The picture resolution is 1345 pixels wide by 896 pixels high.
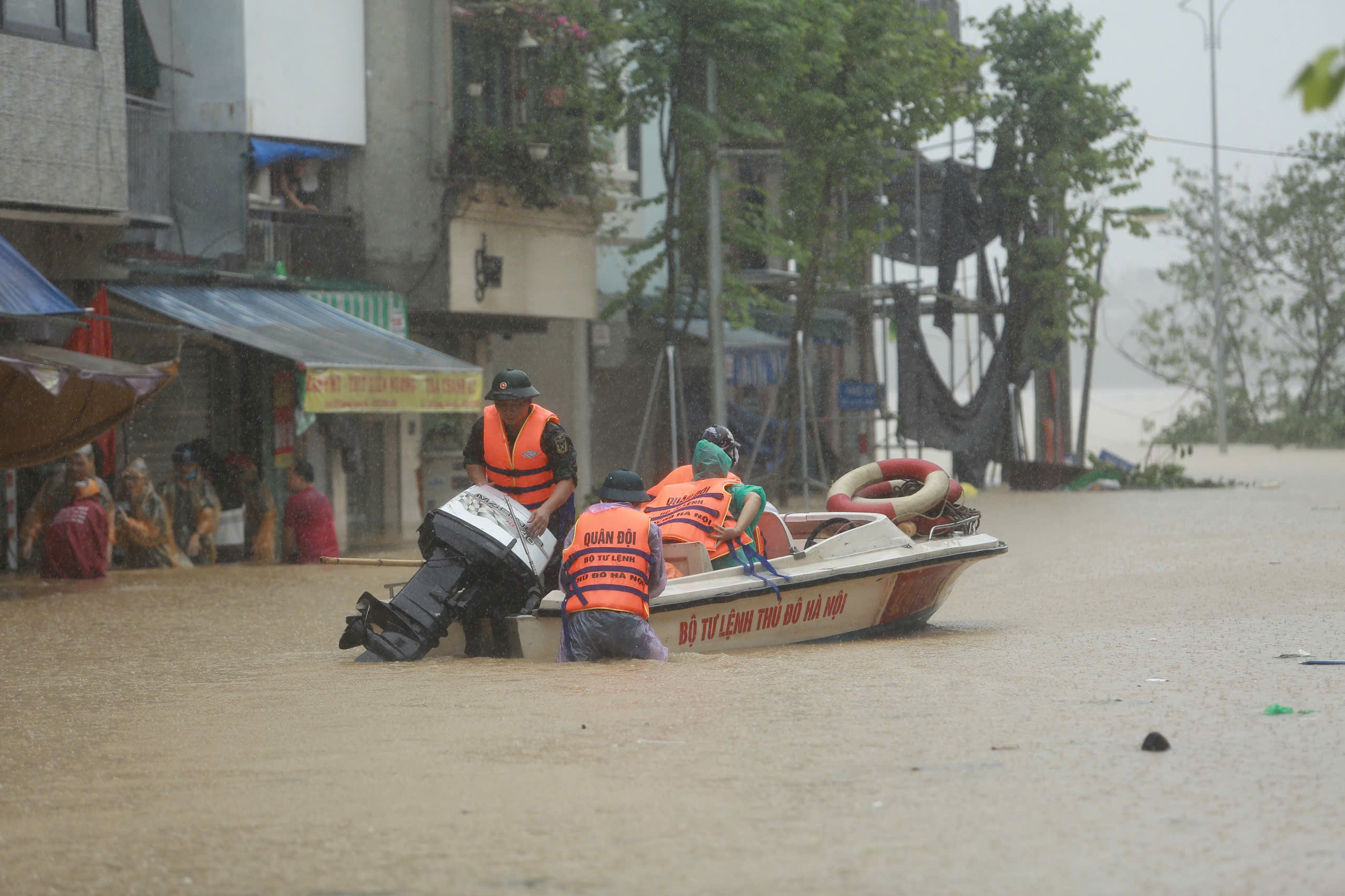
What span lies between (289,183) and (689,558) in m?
12.3

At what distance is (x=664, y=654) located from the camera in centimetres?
881

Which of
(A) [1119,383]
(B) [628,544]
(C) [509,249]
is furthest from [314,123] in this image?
(A) [1119,383]

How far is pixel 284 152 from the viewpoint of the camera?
784 inches

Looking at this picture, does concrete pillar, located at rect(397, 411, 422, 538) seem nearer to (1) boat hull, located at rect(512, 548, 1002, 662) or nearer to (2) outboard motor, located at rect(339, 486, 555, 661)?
(1) boat hull, located at rect(512, 548, 1002, 662)

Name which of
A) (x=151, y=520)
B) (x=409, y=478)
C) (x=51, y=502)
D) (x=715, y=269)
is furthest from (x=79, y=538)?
(x=715, y=269)

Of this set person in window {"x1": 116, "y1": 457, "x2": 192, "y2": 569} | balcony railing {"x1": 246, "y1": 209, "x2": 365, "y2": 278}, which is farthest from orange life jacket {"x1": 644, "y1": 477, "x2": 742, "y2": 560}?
balcony railing {"x1": 246, "y1": 209, "x2": 365, "y2": 278}

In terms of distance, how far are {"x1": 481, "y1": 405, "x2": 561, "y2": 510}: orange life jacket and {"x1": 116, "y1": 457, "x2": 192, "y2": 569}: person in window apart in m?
7.25

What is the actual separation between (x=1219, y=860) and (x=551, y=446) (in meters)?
5.76

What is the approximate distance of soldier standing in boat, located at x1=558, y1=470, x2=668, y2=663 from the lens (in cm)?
866

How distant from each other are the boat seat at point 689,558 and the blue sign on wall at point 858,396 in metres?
16.3

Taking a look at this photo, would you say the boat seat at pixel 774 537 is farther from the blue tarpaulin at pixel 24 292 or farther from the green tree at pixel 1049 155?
the green tree at pixel 1049 155

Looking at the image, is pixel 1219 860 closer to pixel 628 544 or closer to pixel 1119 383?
pixel 628 544

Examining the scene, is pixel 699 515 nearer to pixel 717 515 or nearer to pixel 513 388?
pixel 717 515

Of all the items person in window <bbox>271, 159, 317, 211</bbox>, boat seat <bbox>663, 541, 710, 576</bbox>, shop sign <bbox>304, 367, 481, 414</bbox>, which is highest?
person in window <bbox>271, 159, 317, 211</bbox>
